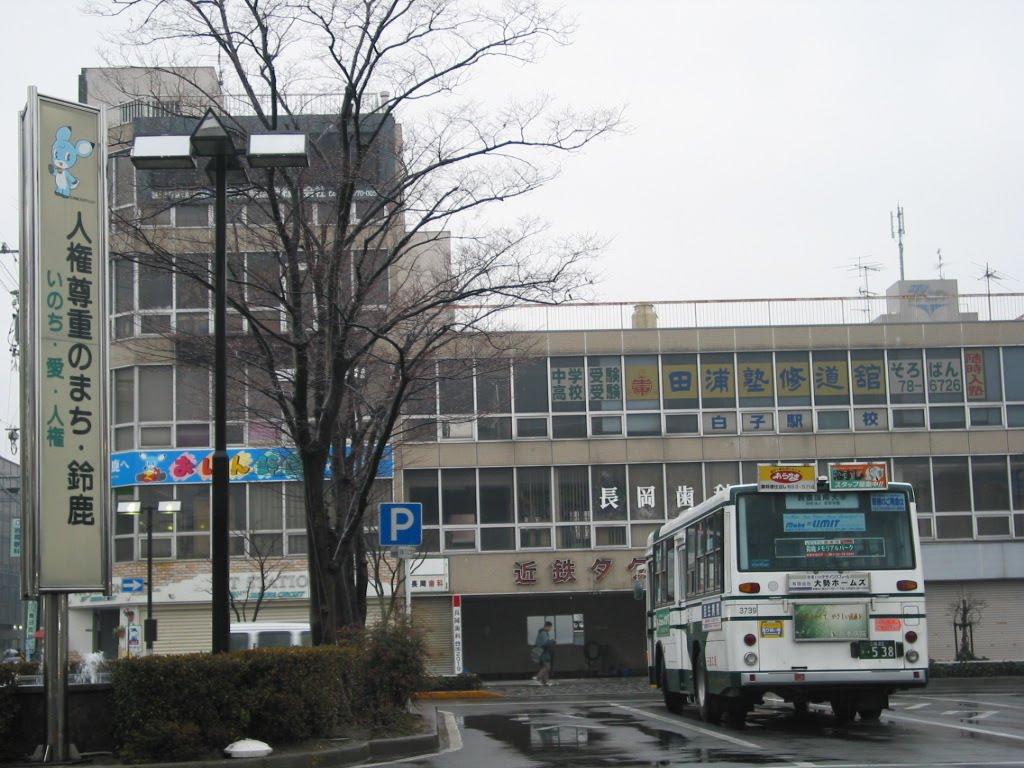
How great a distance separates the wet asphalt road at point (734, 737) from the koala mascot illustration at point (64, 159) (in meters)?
7.03

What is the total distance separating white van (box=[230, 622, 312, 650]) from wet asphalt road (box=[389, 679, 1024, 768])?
532 cm

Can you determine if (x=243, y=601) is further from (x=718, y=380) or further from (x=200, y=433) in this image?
(x=718, y=380)

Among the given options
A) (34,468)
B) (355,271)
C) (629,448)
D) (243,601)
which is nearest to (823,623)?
(355,271)

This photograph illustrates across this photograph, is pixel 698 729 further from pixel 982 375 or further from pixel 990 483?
pixel 982 375

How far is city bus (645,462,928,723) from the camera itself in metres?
15.8

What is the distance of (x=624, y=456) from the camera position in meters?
39.7

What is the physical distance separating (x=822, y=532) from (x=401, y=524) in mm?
6608

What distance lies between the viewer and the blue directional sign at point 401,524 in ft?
64.1

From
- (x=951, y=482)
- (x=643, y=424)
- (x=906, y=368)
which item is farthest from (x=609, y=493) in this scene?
(x=951, y=482)

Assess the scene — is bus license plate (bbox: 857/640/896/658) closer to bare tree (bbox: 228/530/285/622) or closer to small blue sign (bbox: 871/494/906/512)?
small blue sign (bbox: 871/494/906/512)

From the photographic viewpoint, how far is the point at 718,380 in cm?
4012

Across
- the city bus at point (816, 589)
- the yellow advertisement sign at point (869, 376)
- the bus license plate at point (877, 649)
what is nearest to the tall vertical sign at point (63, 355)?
the city bus at point (816, 589)

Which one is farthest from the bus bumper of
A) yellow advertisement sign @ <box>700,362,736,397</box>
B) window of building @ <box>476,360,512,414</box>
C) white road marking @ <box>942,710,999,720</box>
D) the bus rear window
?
yellow advertisement sign @ <box>700,362,736,397</box>

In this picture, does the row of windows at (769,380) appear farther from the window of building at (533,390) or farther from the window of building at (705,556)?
the window of building at (705,556)
